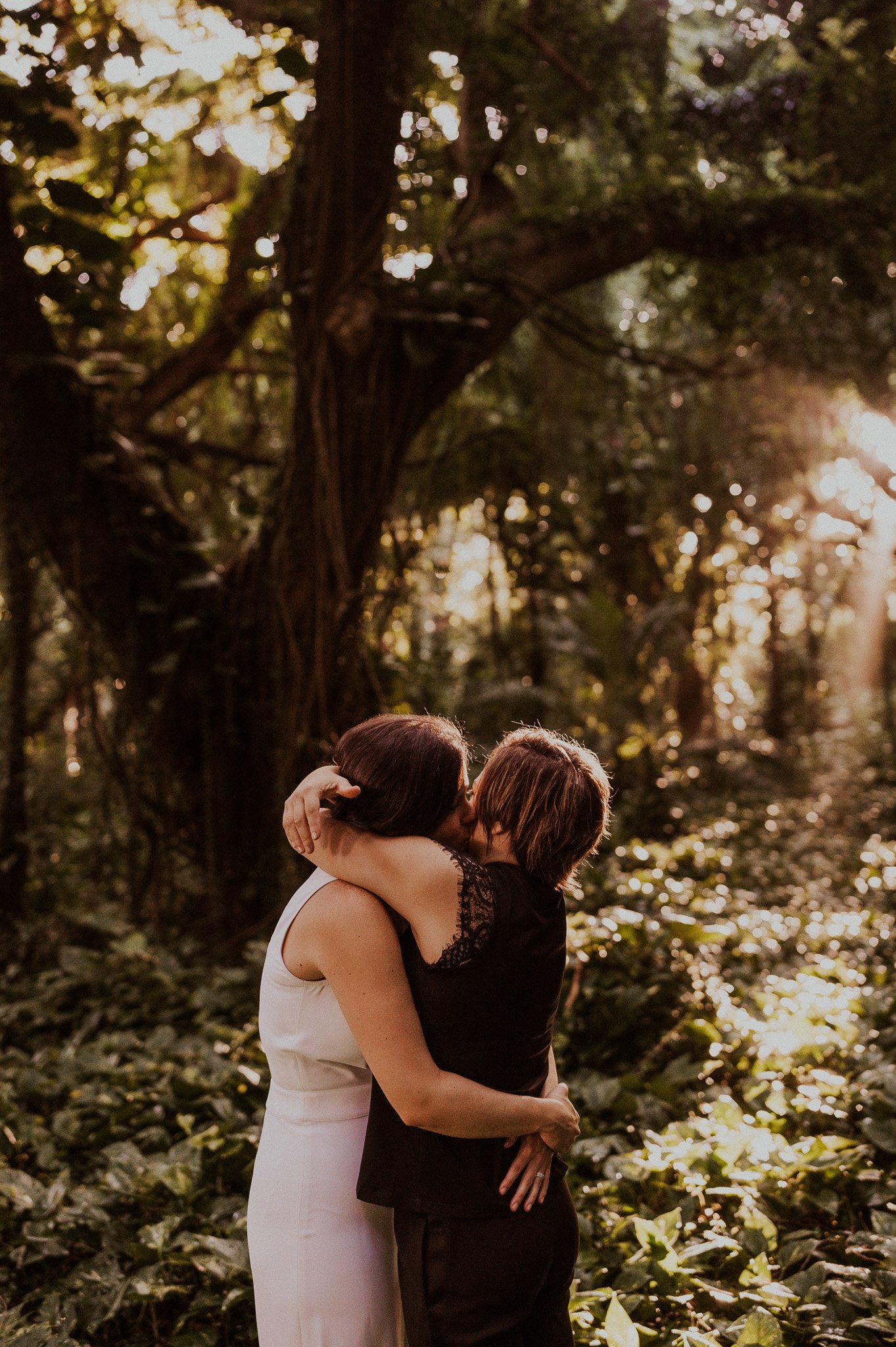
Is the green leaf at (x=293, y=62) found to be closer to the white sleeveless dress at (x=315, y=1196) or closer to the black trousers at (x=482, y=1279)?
the white sleeveless dress at (x=315, y=1196)

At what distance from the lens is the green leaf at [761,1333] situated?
178 centimetres

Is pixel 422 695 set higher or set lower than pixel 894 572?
lower

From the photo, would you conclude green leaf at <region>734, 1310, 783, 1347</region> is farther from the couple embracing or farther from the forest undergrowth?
the couple embracing

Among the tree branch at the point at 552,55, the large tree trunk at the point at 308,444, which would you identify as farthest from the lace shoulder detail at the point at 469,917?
the tree branch at the point at 552,55

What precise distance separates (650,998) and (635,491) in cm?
773

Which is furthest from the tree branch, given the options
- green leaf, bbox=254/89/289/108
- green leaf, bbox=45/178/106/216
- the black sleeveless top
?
the black sleeveless top

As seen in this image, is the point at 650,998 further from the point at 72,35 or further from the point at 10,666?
the point at 72,35

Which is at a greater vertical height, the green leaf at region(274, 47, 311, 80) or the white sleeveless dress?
the green leaf at region(274, 47, 311, 80)

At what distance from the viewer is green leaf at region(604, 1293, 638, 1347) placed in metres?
1.80

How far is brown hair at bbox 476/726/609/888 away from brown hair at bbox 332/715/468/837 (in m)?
0.07

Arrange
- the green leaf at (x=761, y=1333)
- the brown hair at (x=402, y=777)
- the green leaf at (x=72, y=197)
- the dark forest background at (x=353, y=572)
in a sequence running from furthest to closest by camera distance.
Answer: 1. the green leaf at (x=72, y=197)
2. the dark forest background at (x=353, y=572)
3. the green leaf at (x=761, y=1333)
4. the brown hair at (x=402, y=777)

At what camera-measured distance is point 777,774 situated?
1125cm

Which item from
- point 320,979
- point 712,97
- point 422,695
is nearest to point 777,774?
point 422,695

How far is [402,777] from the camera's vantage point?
1.56m
